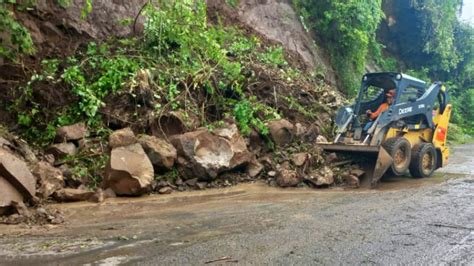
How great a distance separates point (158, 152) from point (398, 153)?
504 cm

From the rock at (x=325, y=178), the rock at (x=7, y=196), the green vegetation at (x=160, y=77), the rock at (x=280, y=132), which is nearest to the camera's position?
the rock at (x=7, y=196)

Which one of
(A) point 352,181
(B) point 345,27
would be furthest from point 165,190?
(B) point 345,27

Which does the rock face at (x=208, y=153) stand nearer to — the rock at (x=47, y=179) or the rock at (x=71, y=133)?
the rock at (x=71, y=133)

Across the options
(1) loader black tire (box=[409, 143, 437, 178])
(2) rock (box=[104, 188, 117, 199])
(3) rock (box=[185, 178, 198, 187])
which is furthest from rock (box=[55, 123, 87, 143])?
(1) loader black tire (box=[409, 143, 437, 178])

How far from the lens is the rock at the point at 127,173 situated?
27.2 ft

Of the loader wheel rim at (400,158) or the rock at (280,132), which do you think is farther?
the rock at (280,132)

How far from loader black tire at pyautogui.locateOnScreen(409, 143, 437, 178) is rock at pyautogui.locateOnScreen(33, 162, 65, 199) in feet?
23.7

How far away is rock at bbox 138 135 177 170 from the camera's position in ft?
29.7

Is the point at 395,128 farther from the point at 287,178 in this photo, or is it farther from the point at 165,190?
the point at 165,190

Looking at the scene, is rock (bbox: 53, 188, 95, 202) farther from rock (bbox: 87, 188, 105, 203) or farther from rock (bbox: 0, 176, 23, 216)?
rock (bbox: 0, 176, 23, 216)

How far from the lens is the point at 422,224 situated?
654 cm

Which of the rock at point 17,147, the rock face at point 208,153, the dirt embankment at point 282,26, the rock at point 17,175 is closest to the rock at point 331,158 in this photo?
the rock face at point 208,153

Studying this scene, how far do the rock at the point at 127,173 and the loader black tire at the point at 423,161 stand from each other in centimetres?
582

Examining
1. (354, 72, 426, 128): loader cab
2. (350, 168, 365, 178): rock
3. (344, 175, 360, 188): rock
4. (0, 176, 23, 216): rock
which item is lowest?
(344, 175, 360, 188): rock
